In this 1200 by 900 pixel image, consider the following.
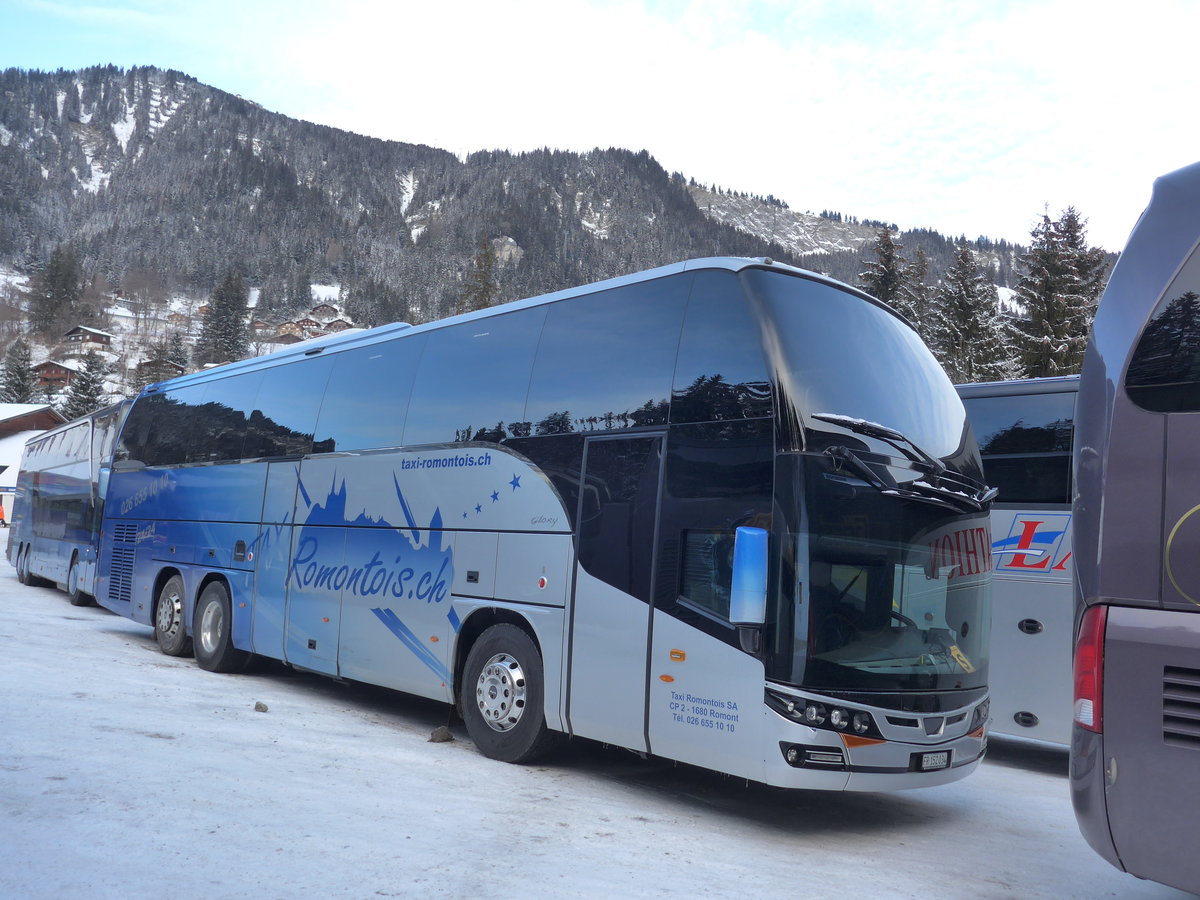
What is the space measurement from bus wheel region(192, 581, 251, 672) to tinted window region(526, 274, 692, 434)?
20.5ft

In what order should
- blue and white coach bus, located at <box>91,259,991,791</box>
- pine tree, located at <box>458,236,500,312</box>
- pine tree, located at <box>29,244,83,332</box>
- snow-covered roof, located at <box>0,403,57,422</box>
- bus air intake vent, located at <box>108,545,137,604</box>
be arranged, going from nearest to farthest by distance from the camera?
blue and white coach bus, located at <box>91,259,991,791</box> < bus air intake vent, located at <box>108,545,137,604</box> < pine tree, located at <box>458,236,500,312</box> < snow-covered roof, located at <box>0,403,57,422</box> < pine tree, located at <box>29,244,83,332</box>

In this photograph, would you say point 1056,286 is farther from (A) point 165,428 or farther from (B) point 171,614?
(B) point 171,614

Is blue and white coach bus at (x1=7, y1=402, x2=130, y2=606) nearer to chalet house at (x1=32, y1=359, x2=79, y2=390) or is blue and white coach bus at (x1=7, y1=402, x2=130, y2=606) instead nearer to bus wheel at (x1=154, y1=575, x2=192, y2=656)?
bus wheel at (x1=154, y1=575, x2=192, y2=656)

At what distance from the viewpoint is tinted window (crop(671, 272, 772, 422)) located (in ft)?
21.4

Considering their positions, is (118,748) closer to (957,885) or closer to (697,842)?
(697,842)

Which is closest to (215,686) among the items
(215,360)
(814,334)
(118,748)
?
(118,748)

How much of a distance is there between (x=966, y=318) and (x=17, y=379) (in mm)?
100501

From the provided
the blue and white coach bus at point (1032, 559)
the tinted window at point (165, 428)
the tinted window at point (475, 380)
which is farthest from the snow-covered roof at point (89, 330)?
the blue and white coach bus at point (1032, 559)

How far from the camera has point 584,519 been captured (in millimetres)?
7547

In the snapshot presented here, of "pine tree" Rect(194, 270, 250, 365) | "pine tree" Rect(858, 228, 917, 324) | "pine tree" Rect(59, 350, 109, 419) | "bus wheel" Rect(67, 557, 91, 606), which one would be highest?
"pine tree" Rect(194, 270, 250, 365)

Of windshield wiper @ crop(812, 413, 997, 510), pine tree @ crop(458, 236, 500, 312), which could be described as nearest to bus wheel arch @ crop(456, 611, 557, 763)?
windshield wiper @ crop(812, 413, 997, 510)

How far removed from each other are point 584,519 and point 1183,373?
439 centimetres

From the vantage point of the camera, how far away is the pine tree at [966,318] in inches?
1646

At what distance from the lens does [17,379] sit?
107625 millimetres
